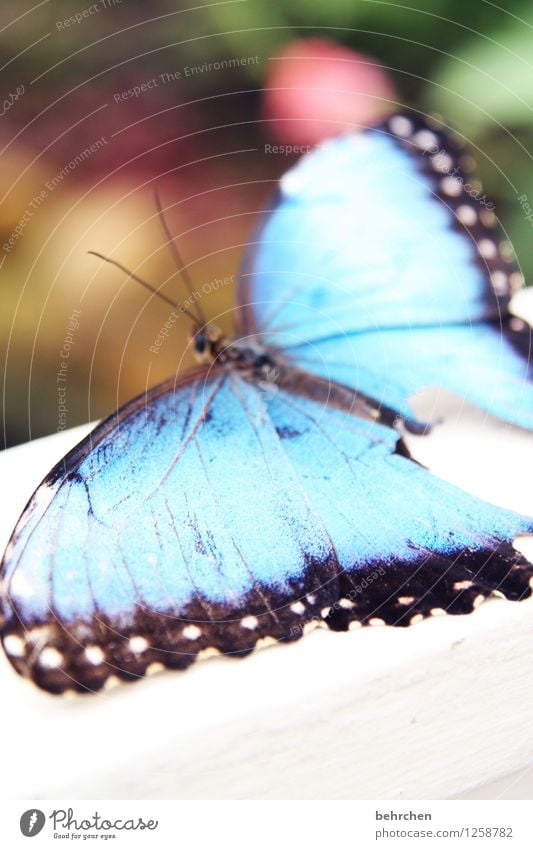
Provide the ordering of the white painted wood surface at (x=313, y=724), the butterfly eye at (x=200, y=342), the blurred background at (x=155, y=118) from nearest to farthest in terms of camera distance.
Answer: the white painted wood surface at (x=313, y=724) < the butterfly eye at (x=200, y=342) < the blurred background at (x=155, y=118)

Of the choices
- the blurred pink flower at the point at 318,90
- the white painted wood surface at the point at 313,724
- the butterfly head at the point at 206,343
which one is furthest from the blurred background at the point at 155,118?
the white painted wood surface at the point at 313,724

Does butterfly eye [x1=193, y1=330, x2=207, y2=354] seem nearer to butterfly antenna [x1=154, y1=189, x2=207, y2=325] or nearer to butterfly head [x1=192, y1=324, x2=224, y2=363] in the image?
butterfly head [x1=192, y1=324, x2=224, y2=363]

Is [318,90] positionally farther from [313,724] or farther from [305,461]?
[313,724]

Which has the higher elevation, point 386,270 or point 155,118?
point 155,118

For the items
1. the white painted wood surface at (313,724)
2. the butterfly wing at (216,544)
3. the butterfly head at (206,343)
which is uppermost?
the butterfly head at (206,343)

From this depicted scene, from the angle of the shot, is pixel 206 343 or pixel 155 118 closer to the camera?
pixel 206 343

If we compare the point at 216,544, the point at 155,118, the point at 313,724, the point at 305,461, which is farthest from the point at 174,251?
the point at 313,724

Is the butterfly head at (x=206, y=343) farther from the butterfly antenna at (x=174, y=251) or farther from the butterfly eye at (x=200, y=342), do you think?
the butterfly antenna at (x=174, y=251)
